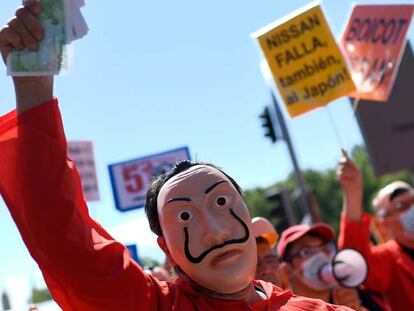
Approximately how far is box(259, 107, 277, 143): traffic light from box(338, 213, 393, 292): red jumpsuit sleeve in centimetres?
880

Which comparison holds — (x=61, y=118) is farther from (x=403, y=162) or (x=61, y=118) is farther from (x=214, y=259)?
(x=403, y=162)

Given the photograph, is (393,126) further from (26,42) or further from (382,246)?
(26,42)

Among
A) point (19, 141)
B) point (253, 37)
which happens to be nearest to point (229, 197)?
point (19, 141)

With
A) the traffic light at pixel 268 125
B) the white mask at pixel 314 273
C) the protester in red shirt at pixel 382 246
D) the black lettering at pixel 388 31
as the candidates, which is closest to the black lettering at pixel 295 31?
the black lettering at pixel 388 31

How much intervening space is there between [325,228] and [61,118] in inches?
108

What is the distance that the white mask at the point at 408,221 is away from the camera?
4.41 m

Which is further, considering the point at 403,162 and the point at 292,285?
the point at 403,162

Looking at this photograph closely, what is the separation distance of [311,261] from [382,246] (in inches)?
22.1

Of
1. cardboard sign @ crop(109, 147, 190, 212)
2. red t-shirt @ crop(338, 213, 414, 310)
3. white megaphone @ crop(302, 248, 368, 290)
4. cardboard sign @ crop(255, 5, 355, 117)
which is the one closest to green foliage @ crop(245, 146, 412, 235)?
cardboard sign @ crop(109, 147, 190, 212)

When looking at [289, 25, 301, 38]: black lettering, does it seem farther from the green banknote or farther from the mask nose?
the green banknote

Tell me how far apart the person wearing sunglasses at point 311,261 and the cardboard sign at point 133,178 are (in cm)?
250

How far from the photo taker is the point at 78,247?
182 centimetres

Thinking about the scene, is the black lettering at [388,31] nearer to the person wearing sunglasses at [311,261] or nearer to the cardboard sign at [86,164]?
the person wearing sunglasses at [311,261]

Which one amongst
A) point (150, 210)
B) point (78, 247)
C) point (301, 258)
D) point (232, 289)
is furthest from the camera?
point (301, 258)
